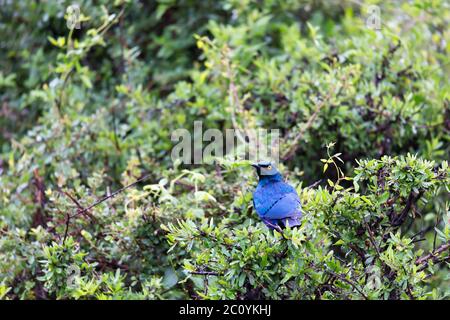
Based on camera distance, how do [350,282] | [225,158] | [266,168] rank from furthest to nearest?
[225,158] → [266,168] → [350,282]

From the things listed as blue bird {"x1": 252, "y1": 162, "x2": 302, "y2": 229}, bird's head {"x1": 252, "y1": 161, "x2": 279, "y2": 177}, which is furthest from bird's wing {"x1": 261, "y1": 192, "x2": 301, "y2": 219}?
bird's head {"x1": 252, "y1": 161, "x2": 279, "y2": 177}

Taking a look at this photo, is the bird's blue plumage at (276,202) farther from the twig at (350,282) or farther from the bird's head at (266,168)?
the twig at (350,282)

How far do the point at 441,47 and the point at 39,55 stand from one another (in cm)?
294

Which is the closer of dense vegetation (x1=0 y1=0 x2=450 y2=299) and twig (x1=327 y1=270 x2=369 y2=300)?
twig (x1=327 y1=270 x2=369 y2=300)

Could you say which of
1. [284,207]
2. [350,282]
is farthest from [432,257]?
[284,207]

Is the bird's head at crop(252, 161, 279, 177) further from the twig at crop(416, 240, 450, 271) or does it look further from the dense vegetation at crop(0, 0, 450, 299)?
the twig at crop(416, 240, 450, 271)

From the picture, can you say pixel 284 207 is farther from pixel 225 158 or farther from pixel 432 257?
pixel 225 158

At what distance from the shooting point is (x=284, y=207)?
2.52 metres

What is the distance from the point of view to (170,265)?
292 centimetres

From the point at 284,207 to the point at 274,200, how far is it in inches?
2.2

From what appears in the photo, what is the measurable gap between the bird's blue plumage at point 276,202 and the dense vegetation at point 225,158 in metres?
0.07

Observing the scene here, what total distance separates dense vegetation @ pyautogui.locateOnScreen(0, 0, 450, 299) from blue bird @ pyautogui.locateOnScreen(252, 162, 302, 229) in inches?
2.8

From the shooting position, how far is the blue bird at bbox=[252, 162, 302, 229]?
8.21ft

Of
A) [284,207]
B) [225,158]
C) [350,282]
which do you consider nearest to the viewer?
[350,282]
